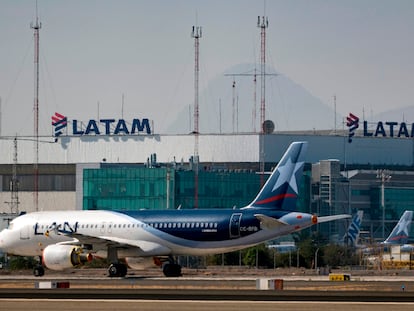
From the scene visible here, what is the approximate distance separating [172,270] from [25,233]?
37.2ft

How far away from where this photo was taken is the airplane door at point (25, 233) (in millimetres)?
92938

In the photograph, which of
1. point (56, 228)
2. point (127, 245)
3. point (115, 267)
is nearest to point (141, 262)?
point (127, 245)

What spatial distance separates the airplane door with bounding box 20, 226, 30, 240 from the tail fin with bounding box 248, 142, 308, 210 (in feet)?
53.0


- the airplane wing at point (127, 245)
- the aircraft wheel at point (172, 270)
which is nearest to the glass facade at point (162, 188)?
the aircraft wheel at point (172, 270)

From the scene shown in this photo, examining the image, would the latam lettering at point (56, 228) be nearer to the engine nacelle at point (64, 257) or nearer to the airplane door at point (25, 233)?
the airplane door at point (25, 233)

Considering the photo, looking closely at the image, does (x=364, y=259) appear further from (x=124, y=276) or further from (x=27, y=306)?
(x=27, y=306)

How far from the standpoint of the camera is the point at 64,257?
87.3 m

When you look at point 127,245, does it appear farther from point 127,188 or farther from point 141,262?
point 127,188

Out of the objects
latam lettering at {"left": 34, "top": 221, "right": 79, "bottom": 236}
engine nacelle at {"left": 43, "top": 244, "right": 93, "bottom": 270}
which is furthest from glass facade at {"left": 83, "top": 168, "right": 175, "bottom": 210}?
engine nacelle at {"left": 43, "top": 244, "right": 93, "bottom": 270}

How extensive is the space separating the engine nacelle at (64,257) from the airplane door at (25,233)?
198 inches

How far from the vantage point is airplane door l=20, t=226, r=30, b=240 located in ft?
305

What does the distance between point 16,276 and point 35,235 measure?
14.7 feet

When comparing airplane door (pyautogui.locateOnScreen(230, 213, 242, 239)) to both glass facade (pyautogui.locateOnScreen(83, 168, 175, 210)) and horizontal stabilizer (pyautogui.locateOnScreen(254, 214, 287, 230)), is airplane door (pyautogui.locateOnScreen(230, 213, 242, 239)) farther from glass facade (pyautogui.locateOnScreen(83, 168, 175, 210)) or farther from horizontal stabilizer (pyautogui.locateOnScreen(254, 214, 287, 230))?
glass facade (pyautogui.locateOnScreen(83, 168, 175, 210))

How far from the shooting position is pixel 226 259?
113 meters
